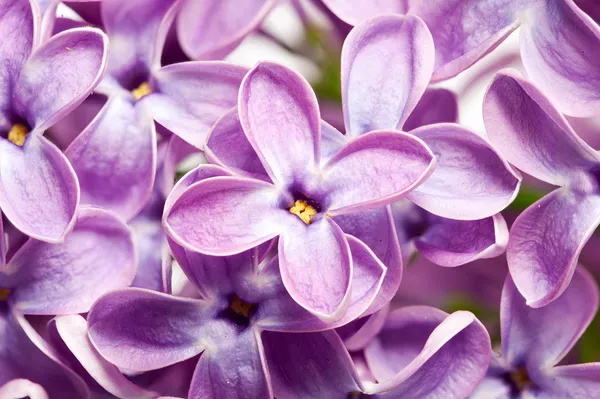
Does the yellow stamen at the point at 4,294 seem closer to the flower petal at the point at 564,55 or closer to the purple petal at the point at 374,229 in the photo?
the purple petal at the point at 374,229

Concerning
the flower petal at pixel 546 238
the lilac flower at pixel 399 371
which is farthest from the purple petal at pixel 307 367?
the flower petal at pixel 546 238

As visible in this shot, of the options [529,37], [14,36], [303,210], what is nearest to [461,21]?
[529,37]

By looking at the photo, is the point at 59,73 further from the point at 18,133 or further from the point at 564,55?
the point at 564,55

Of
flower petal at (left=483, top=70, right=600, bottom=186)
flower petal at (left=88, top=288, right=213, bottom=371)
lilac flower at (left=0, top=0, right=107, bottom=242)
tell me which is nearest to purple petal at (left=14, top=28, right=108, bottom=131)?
lilac flower at (left=0, top=0, right=107, bottom=242)

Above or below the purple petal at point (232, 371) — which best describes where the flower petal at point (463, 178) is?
above

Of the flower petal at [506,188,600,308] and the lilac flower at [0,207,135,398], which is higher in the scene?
the flower petal at [506,188,600,308]

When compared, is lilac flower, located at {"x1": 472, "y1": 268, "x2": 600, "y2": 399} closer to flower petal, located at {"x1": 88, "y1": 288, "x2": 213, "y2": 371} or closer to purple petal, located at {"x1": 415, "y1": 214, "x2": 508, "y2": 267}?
purple petal, located at {"x1": 415, "y1": 214, "x2": 508, "y2": 267}

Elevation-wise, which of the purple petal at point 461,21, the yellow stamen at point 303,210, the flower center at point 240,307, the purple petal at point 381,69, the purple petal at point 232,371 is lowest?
the purple petal at point 232,371
